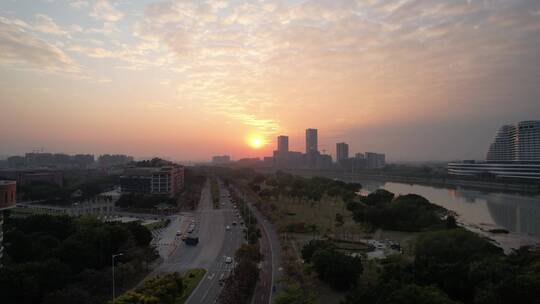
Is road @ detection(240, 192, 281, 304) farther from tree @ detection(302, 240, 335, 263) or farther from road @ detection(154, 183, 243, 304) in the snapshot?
road @ detection(154, 183, 243, 304)

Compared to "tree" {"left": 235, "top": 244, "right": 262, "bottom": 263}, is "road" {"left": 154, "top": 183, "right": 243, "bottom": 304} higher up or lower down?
lower down

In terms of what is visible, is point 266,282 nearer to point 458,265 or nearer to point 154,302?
point 154,302

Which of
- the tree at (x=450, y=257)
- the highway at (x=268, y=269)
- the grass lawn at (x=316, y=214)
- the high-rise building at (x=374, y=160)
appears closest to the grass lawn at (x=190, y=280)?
the highway at (x=268, y=269)

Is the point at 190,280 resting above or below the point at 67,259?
below

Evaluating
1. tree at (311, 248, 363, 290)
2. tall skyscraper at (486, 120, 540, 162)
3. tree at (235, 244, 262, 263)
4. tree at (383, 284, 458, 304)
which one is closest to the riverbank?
tall skyscraper at (486, 120, 540, 162)

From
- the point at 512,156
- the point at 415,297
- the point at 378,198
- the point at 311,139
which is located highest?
the point at 311,139

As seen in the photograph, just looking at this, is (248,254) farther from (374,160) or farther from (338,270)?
(374,160)

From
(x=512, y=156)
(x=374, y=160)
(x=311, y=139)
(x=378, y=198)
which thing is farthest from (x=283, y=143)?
(x=378, y=198)

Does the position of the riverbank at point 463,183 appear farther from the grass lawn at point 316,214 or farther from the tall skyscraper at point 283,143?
the tall skyscraper at point 283,143
